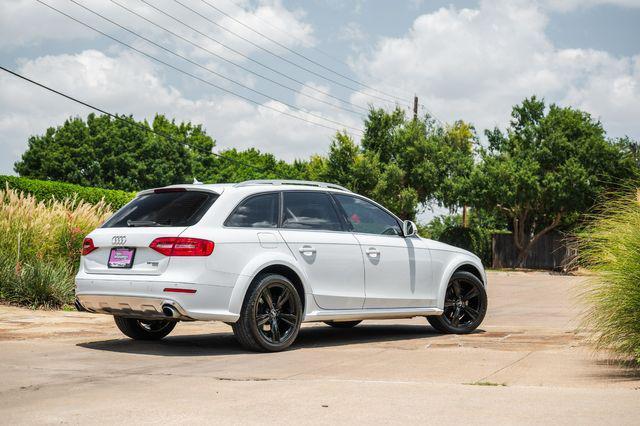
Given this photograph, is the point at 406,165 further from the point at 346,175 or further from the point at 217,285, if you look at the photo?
the point at 217,285

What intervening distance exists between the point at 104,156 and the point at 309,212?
217 ft

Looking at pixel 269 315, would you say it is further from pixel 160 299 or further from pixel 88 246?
pixel 88 246

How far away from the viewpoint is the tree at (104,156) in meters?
71.8

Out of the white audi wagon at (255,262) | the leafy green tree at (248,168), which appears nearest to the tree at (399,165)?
the leafy green tree at (248,168)

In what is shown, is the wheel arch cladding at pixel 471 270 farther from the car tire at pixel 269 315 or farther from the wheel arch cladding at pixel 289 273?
the car tire at pixel 269 315

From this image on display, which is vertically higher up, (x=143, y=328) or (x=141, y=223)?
(x=141, y=223)

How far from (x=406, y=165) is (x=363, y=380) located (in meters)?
46.9

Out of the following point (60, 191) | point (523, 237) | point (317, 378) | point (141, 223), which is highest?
point (523, 237)

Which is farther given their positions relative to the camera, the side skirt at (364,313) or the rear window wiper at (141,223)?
the side skirt at (364,313)

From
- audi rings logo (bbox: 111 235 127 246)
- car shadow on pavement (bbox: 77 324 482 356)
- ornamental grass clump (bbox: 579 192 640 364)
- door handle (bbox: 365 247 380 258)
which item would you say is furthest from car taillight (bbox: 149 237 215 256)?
ornamental grass clump (bbox: 579 192 640 364)

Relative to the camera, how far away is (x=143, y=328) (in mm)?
10312

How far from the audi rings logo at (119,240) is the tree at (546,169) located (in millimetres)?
40111

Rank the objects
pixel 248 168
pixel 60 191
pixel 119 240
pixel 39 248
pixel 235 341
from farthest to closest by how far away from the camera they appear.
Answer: pixel 248 168
pixel 60 191
pixel 39 248
pixel 235 341
pixel 119 240

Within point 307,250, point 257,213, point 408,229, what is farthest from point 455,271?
point 257,213
